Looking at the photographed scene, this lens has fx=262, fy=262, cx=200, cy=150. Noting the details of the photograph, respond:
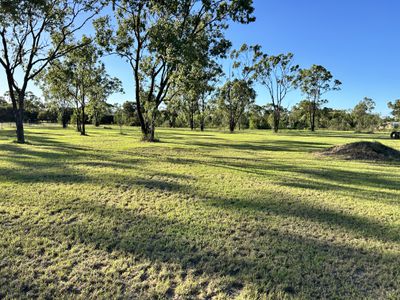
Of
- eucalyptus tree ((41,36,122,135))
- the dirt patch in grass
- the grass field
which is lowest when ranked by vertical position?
the grass field

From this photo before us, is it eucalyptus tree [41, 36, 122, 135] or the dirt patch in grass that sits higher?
eucalyptus tree [41, 36, 122, 135]

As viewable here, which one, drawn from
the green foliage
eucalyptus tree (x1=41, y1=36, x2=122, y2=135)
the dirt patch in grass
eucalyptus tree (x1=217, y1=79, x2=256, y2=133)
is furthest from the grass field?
the green foliage

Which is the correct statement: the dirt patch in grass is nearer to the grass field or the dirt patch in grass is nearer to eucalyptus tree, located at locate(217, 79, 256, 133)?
the grass field

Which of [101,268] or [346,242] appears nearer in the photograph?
[101,268]

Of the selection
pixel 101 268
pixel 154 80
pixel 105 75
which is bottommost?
pixel 101 268

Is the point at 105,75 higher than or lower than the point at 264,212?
higher

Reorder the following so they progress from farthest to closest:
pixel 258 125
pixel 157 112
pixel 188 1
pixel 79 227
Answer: pixel 258 125 → pixel 157 112 → pixel 188 1 → pixel 79 227

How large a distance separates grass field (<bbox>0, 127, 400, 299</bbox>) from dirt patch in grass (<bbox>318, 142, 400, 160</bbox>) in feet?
20.1

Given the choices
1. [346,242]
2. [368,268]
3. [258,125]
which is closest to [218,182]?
[346,242]

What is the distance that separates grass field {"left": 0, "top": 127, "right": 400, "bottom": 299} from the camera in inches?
99.0

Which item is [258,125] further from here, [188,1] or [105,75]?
[188,1]

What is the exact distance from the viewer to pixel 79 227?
3621 mm

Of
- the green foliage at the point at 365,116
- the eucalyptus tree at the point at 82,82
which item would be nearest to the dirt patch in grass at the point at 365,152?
the eucalyptus tree at the point at 82,82

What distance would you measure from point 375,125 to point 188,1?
173 ft
